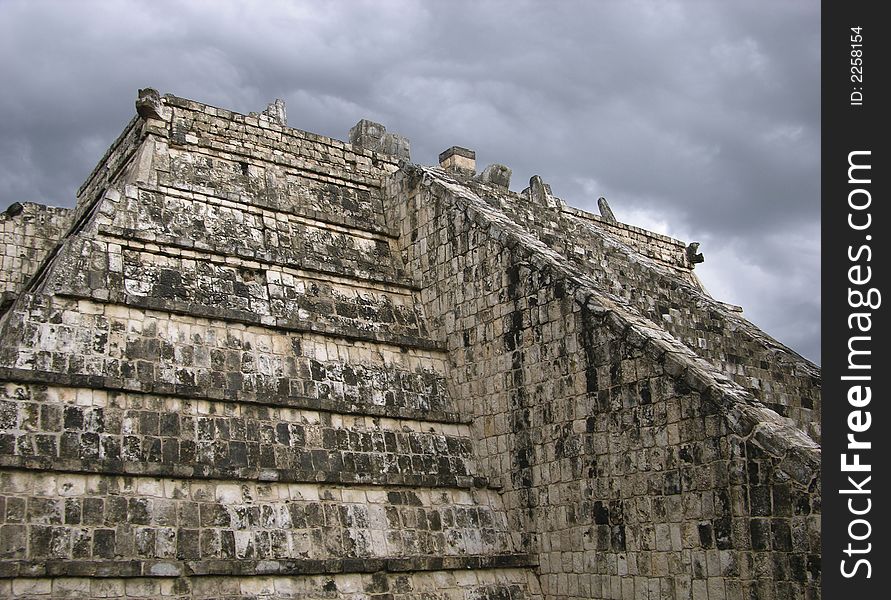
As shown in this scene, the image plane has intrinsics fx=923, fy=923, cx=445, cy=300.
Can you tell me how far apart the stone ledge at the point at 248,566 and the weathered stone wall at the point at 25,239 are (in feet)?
23.2

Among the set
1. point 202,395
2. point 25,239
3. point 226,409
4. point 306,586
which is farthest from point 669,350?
point 25,239

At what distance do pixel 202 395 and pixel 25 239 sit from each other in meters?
6.21

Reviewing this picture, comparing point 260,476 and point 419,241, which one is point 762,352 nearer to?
point 419,241

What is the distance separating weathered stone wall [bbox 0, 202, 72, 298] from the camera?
48.8 ft

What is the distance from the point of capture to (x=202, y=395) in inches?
429

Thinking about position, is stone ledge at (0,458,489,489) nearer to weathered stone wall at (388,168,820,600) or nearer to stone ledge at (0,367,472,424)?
stone ledge at (0,367,472,424)

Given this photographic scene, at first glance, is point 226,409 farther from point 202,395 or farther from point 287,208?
point 287,208

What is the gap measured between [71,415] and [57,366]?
0.62 meters

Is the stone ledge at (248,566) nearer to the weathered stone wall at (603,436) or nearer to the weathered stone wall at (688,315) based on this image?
the weathered stone wall at (603,436)

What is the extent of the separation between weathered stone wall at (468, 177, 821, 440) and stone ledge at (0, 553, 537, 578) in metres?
4.88

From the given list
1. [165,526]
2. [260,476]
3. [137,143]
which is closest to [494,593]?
[260,476]

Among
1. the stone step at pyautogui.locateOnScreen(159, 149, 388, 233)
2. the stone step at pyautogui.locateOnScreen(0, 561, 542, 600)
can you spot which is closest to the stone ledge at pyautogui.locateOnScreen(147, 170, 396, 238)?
the stone step at pyautogui.locateOnScreen(159, 149, 388, 233)

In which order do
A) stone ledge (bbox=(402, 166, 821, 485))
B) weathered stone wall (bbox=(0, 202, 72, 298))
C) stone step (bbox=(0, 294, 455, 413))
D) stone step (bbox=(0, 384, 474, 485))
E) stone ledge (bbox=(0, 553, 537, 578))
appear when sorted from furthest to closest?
1. weathered stone wall (bbox=(0, 202, 72, 298))
2. stone step (bbox=(0, 294, 455, 413))
3. stone step (bbox=(0, 384, 474, 485))
4. stone ledge (bbox=(402, 166, 821, 485))
5. stone ledge (bbox=(0, 553, 537, 578))

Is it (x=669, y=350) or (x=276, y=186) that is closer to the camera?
(x=669, y=350)
